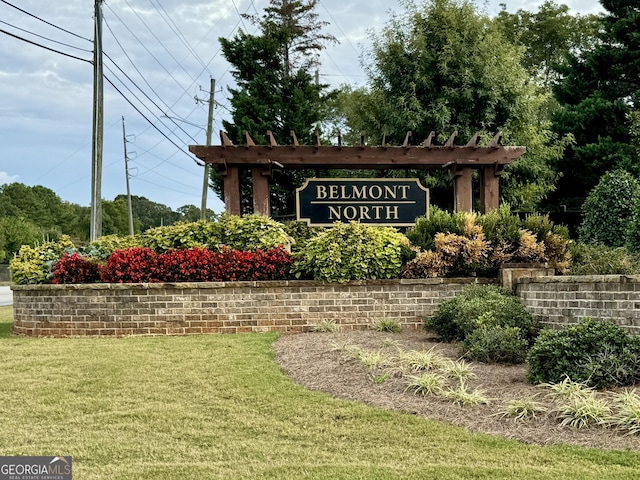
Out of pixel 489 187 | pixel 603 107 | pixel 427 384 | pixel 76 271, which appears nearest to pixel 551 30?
pixel 603 107

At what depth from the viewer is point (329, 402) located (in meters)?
4.45

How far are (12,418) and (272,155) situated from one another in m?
6.82

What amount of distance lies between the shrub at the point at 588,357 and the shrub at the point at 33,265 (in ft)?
22.2

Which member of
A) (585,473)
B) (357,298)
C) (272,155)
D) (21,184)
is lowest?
(585,473)

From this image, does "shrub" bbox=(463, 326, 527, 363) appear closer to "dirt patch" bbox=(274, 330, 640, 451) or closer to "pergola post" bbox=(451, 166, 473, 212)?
"dirt patch" bbox=(274, 330, 640, 451)

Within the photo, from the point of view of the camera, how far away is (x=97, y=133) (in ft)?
48.0

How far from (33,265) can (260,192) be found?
12.9 ft

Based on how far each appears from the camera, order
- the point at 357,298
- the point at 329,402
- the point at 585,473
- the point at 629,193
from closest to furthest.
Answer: the point at 585,473 < the point at 329,402 < the point at 357,298 < the point at 629,193

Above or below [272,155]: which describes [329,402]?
below

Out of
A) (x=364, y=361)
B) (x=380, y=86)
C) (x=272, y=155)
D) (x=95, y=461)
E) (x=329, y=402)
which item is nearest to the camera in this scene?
(x=95, y=461)

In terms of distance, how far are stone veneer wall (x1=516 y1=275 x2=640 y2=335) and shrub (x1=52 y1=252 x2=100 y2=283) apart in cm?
583

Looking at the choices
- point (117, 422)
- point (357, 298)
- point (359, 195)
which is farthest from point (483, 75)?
point (117, 422)

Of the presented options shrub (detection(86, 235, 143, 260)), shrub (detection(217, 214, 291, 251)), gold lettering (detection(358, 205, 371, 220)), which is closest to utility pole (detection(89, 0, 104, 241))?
shrub (detection(86, 235, 143, 260))

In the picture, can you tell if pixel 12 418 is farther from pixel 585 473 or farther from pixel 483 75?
pixel 483 75
